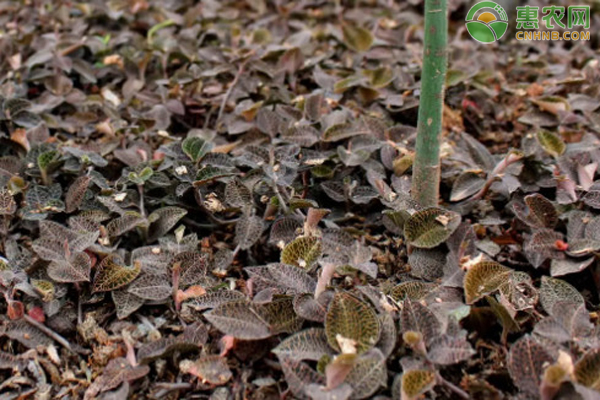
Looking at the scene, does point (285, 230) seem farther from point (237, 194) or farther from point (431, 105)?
point (431, 105)

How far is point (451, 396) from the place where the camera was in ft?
4.06

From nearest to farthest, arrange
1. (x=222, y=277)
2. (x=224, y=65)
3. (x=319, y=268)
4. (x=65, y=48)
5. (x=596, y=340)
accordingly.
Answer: (x=596, y=340)
(x=319, y=268)
(x=222, y=277)
(x=224, y=65)
(x=65, y=48)

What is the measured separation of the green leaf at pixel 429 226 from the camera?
4.94ft

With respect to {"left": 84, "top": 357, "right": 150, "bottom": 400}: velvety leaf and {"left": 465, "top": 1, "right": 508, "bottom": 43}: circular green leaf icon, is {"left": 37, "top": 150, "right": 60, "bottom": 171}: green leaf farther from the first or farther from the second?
{"left": 465, "top": 1, "right": 508, "bottom": 43}: circular green leaf icon

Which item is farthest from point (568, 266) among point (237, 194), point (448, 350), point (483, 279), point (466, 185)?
point (237, 194)

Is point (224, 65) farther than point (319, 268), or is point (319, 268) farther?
point (224, 65)

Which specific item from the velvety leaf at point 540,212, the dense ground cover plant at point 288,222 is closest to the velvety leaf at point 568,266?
the dense ground cover plant at point 288,222

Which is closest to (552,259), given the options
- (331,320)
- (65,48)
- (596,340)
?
(596,340)

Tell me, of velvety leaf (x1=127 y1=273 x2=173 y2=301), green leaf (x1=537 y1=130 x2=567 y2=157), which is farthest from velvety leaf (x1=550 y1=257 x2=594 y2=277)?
velvety leaf (x1=127 y1=273 x2=173 y2=301)

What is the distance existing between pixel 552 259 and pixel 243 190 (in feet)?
2.53

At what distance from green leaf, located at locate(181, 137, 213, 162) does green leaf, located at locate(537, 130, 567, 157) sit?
931 millimetres

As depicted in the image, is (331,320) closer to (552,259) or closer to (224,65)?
(552,259)

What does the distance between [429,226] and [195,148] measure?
646mm

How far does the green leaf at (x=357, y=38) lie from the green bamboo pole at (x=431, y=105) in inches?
36.9
